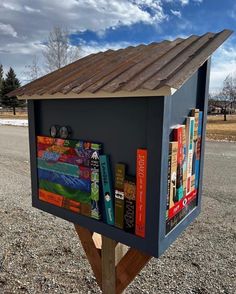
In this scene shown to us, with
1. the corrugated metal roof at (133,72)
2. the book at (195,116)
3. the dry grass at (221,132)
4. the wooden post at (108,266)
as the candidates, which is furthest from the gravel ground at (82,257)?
the dry grass at (221,132)

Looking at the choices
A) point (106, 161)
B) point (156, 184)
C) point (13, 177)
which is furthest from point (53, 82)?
point (13, 177)

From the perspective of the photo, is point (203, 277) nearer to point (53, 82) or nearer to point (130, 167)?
point (130, 167)

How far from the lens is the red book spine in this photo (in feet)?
3.76

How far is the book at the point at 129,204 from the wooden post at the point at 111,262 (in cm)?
29

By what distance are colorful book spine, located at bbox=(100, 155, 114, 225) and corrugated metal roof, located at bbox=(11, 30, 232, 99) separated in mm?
311

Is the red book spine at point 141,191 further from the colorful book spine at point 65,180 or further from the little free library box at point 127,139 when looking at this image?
the colorful book spine at point 65,180

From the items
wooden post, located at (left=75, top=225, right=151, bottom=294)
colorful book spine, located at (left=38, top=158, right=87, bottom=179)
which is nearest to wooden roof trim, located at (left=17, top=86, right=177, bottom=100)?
colorful book spine, located at (left=38, top=158, right=87, bottom=179)

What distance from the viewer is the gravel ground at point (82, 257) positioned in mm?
2369

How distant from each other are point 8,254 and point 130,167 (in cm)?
227

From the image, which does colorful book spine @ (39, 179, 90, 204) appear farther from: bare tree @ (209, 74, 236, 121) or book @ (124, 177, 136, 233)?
bare tree @ (209, 74, 236, 121)

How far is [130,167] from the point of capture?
3.95ft

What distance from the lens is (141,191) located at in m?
1.18

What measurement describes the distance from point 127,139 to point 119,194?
0.26m

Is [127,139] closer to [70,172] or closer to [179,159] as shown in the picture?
[179,159]
